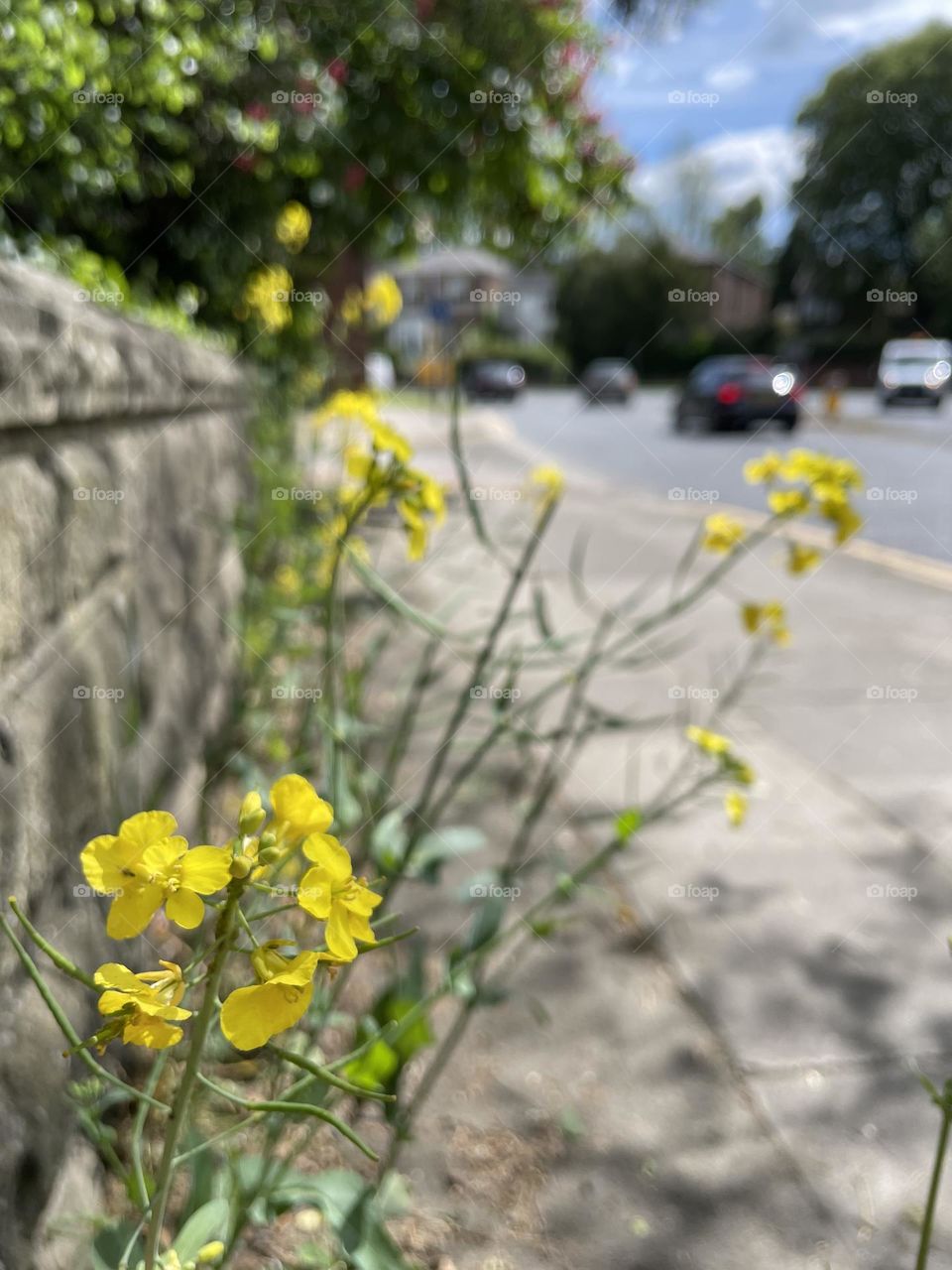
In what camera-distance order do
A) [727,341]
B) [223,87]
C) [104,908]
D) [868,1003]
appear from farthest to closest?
[727,341] < [223,87] < [868,1003] < [104,908]

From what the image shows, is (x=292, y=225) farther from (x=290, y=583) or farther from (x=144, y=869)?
(x=144, y=869)

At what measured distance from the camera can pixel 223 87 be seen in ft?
9.55

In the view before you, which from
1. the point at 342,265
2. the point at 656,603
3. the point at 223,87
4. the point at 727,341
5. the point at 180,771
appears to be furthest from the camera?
Result: the point at 727,341

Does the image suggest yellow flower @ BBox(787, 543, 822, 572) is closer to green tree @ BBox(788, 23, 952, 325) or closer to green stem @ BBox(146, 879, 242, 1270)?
green stem @ BBox(146, 879, 242, 1270)

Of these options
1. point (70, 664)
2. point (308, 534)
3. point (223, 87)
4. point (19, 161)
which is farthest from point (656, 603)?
point (70, 664)

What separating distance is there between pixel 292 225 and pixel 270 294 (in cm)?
55

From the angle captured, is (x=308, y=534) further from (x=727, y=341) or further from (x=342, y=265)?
(x=727, y=341)

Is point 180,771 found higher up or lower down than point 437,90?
lower down

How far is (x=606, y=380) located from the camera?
2259 cm

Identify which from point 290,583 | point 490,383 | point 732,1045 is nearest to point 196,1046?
point 732,1045

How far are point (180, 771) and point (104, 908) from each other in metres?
0.61

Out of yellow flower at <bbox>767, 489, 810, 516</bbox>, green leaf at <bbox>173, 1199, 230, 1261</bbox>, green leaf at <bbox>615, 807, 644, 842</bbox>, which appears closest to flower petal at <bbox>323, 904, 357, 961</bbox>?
green leaf at <bbox>173, 1199, 230, 1261</bbox>

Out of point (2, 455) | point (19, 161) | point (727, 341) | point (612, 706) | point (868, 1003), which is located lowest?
point (868, 1003)

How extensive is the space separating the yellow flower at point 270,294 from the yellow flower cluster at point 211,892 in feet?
10.1
